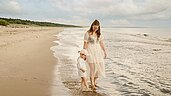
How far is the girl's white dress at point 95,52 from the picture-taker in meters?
8.20

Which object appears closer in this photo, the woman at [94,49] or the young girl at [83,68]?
the young girl at [83,68]

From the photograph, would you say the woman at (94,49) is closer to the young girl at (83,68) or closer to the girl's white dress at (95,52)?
the girl's white dress at (95,52)

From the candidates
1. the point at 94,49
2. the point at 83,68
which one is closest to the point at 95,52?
the point at 94,49

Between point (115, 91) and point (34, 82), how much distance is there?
238 centimetres

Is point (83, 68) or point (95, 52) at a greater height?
point (95, 52)

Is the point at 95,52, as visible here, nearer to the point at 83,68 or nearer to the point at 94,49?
the point at 94,49

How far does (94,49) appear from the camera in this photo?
8.24 metres

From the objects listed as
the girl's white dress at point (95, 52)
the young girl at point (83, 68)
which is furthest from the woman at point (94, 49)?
the young girl at point (83, 68)

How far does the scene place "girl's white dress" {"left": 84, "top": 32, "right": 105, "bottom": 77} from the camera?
8203 mm

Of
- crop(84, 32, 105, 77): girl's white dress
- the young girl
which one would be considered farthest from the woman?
the young girl

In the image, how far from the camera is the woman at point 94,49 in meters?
8.19

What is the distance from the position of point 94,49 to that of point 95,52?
0.30 ft

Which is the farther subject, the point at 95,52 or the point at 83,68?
the point at 95,52

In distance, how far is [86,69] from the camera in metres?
8.30
